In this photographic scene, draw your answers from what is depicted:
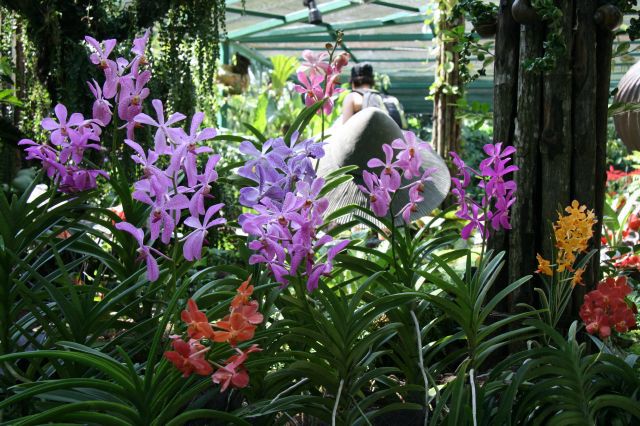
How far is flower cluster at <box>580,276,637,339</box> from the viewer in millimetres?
1784

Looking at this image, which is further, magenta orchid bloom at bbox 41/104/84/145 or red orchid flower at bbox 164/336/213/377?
magenta orchid bloom at bbox 41/104/84/145

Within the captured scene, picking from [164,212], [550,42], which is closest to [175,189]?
[164,212]

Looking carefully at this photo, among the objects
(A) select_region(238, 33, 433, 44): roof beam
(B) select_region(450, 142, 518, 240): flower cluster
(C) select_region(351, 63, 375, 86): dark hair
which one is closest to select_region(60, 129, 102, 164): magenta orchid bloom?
(B) select_region(450, 142, 518, 240): flower cluster

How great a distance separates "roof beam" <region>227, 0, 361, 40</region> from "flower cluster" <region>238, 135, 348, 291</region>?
7.99 m

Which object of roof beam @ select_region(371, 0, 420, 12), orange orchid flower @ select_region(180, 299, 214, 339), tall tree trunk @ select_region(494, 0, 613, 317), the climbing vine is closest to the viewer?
orange orchid flower @ select_region(180, 299, 214, 339)

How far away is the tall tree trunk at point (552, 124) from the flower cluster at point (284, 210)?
101 centimetres

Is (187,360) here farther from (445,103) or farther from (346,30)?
(346,30)

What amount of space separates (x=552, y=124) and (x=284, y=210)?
1.20 meters

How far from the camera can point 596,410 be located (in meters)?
1.78

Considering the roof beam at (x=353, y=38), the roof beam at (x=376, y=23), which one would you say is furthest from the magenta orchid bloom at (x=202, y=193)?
the roof beam at (x=353, y=38)

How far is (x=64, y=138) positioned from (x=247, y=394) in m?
0.76

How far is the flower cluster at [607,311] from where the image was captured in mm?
1784

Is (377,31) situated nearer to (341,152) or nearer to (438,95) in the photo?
(438,95)

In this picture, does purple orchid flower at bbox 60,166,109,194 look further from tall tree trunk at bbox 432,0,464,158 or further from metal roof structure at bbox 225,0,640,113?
metal roof structure at bbox 225,0,640,113
